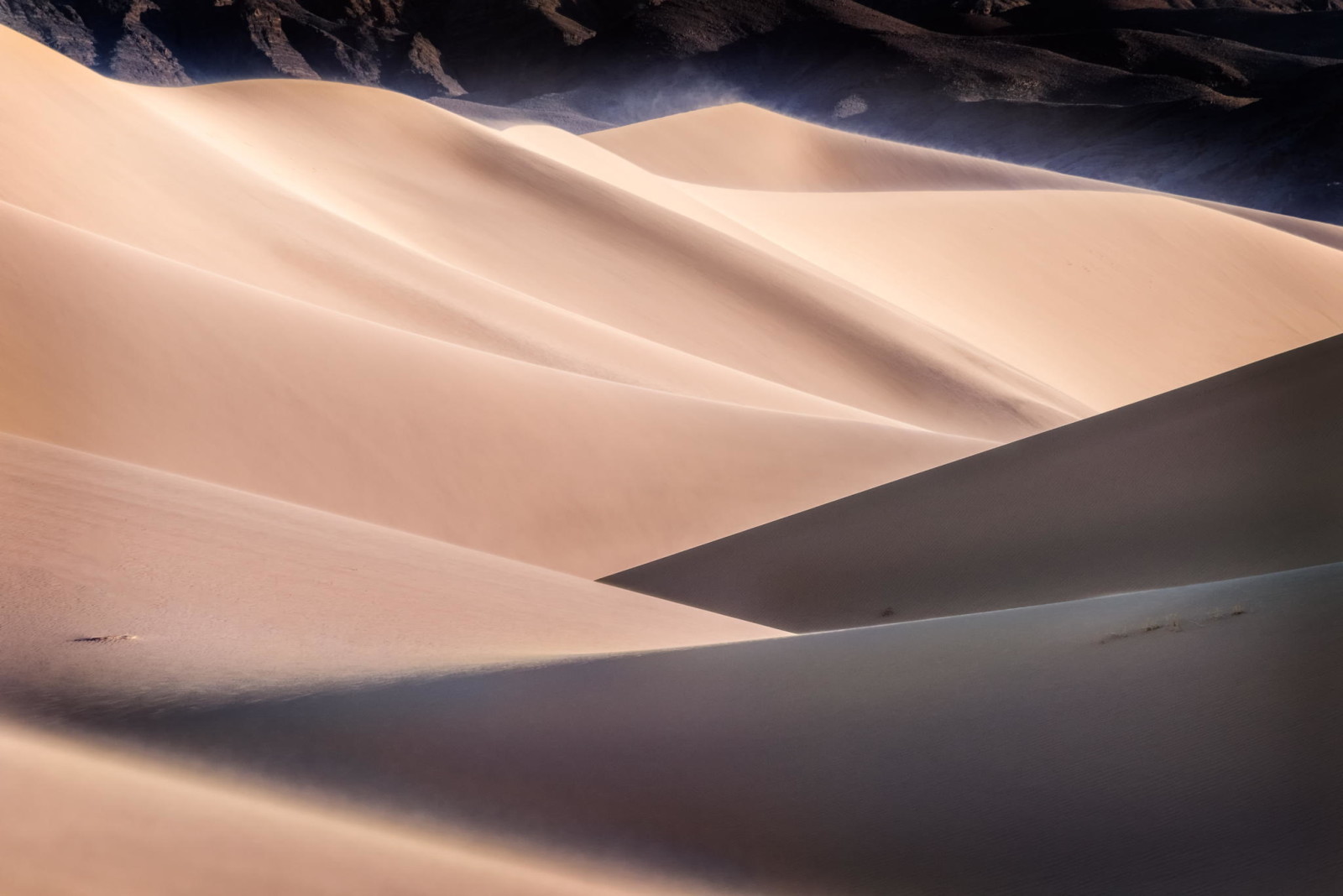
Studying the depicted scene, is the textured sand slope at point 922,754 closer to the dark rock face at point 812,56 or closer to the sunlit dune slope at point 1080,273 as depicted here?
the sunlit dune slope at point 1080,273

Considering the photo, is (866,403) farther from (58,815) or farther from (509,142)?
(58,815)

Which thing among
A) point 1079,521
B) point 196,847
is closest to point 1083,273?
point 1079,521

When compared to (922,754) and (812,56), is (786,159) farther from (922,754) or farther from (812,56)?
(812,56)

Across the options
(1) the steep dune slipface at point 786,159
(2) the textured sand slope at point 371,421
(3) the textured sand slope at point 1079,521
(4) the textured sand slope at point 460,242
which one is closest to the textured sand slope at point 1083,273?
(4) the textured sand slope at point 460,242

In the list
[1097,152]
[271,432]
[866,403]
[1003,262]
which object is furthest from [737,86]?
[271,432]

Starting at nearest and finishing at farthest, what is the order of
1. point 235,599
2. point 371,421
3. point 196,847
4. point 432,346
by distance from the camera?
point 196,847 < point 235,599 < point 371,421 < point 432,346
